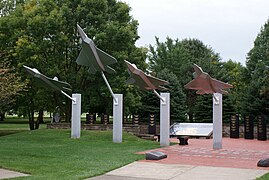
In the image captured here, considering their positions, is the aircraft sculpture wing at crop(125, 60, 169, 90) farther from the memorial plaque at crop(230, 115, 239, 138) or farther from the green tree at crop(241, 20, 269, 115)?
the green tree at crop(241, 20, 269, 115)

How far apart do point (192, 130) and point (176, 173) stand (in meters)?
18.1

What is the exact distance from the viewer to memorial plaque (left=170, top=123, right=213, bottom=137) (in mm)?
28438

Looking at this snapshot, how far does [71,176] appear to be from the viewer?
34.6 ft

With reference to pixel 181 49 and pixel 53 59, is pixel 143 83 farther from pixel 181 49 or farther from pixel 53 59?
pixel 181 49

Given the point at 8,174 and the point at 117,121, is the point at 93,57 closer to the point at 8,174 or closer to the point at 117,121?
the point at 117,121

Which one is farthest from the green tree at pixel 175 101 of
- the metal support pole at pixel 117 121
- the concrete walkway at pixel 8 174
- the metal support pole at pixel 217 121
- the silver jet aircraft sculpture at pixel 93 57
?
the concrete walkway at pixel 8 174

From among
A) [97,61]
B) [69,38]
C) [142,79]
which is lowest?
[142,79]

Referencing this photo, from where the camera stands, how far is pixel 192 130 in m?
29.2

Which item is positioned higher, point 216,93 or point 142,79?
point 142,79

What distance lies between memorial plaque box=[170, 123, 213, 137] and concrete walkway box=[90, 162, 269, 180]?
15670 millimetres

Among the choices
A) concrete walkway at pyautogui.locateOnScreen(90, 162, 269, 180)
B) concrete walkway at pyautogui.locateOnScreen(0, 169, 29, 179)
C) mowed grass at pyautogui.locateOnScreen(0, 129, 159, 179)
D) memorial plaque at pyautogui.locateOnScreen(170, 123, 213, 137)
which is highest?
memorial plaque at pyautogui.locateOnScreen(170, 123, 213, 137)

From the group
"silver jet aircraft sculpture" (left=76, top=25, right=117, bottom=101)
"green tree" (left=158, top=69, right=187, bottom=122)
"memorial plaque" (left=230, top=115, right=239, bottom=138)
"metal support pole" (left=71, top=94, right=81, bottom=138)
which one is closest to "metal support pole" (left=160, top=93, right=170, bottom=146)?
"silver jet aircraft sculpture" (left=76, top=25, right=117, bottom=101)

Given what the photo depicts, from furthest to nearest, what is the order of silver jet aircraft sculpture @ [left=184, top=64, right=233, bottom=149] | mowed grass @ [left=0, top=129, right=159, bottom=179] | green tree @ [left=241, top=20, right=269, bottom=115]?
green tree @ [left=241, top=20, right=269, bottom=115] → silver jet aircraft sculpture @ [left=184, top=64, right=233, bottom=149] → mowed grass @ [left=0, top=129, right=159, bottom=179]

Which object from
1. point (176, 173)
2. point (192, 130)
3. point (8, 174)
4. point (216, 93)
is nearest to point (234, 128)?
point (192, 130)
